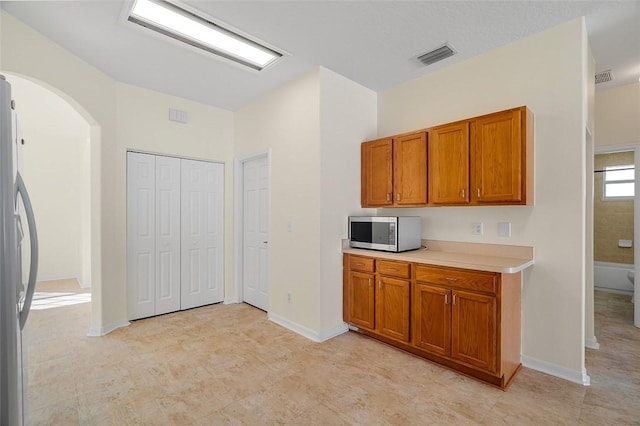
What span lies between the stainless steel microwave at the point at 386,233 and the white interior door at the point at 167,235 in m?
2.39

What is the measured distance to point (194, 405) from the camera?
2.13 meters

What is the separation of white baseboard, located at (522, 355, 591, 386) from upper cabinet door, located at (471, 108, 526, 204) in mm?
1380

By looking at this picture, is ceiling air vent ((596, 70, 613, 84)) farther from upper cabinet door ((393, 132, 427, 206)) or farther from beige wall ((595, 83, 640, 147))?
upper cabinet door ((393, 132, 427, 206))

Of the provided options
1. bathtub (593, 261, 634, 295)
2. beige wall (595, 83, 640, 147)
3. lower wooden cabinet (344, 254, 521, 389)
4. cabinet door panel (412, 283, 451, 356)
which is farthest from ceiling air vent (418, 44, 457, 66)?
bathtub (593, 261, 634, 295)

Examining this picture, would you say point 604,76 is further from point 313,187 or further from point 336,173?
point 313,187

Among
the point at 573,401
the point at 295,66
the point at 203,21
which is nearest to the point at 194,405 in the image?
the point at 573,401

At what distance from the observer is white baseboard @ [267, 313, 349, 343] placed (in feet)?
10.4

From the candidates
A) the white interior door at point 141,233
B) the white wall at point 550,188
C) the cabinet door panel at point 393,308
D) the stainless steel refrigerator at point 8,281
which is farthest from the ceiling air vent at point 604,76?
the white interior door at point 141,233

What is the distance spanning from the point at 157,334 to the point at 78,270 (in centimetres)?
407

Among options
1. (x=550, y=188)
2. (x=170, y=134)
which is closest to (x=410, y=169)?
(x=550, y=188)

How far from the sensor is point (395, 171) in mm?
3258

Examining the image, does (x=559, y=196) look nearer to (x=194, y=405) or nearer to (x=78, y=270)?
(x=194, y=405)

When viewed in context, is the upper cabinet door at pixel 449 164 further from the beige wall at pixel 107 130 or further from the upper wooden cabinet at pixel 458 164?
the beige wall at pixel 107 130

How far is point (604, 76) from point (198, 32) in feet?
14.0
